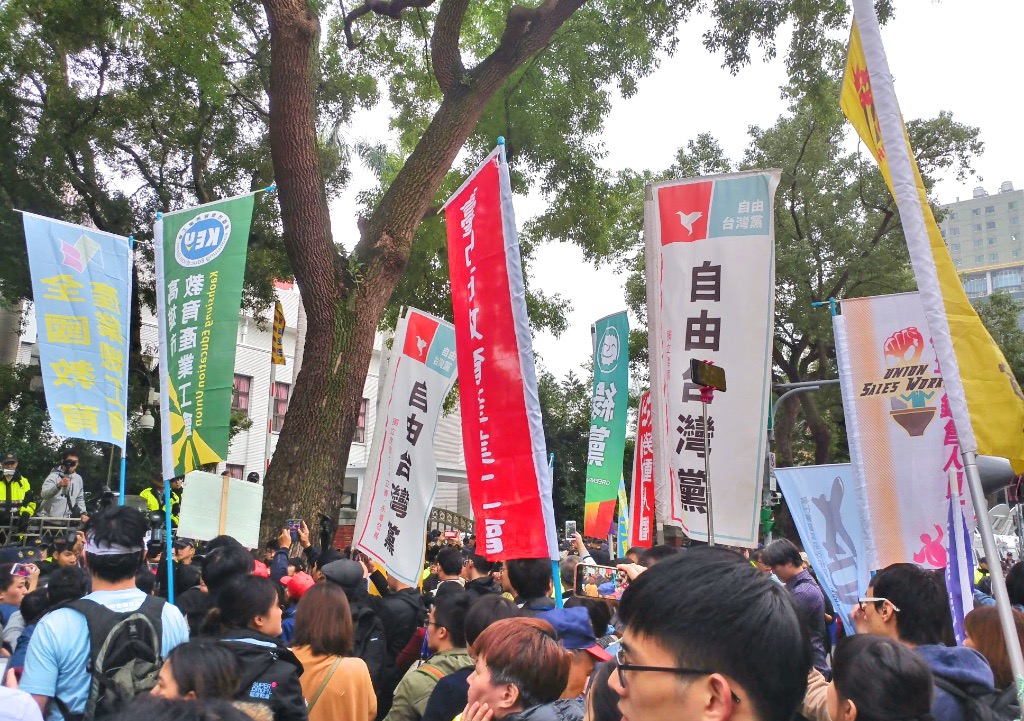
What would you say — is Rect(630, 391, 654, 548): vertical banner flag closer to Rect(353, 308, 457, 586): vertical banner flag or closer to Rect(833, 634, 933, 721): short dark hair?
Rect(353, 308, 457, 586): vertical banner flag

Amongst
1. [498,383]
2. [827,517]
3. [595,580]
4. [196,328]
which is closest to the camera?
[498,383]

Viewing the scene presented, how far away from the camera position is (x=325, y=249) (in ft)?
35.2

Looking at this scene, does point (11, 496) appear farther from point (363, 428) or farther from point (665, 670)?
point (363, 428)

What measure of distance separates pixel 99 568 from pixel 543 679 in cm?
184

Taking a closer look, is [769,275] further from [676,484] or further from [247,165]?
[247,165]

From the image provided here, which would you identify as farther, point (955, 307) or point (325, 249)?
point (325, 249)

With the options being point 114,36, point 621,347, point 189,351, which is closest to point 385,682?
point 189,351

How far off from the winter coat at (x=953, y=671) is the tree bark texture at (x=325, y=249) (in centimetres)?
762

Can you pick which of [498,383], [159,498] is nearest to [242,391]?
[159,498]

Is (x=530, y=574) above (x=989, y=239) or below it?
below

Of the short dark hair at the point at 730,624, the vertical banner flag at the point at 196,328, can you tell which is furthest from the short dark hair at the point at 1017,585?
the vertical banner flag at the point at 196,328

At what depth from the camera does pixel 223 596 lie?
3725 millimetres

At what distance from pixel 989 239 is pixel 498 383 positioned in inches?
4272

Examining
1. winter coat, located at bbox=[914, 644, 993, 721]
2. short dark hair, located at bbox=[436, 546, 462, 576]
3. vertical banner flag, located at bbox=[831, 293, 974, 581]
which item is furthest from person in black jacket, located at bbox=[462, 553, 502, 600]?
winter coat, located at bbox=[914, 644, 993, 721]
